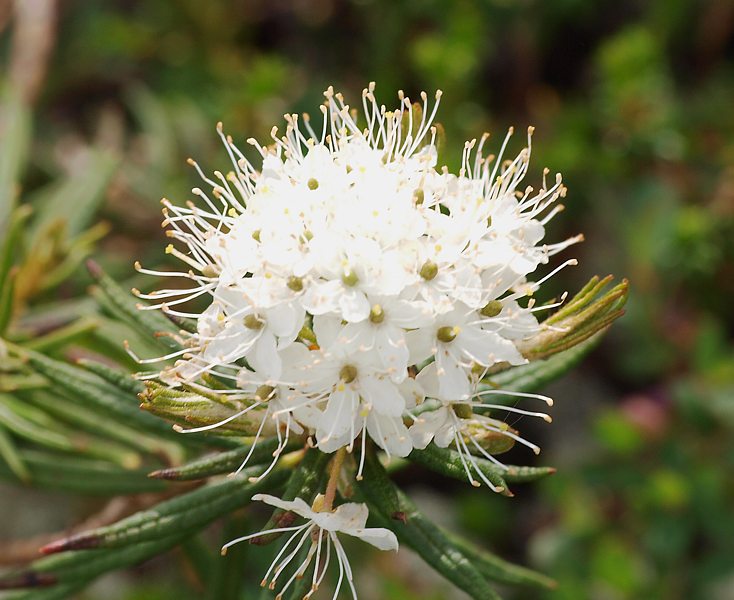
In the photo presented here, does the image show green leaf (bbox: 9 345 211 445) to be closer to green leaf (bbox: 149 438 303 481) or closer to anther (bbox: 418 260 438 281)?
green leaf (bbox: 149 438 303 481)

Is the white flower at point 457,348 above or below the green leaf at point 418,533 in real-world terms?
above

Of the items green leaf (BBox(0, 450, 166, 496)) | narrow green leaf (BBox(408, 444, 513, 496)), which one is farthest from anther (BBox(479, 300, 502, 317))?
green leaf (BBox(0, 450, 166, 496))

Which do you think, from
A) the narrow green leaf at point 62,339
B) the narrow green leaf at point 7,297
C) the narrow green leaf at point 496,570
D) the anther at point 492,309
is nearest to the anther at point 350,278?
the anther at point 492,309

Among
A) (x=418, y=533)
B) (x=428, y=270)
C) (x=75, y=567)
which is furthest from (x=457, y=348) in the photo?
(x=75, y=567)

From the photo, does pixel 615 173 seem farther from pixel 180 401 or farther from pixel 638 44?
pixel 180 401

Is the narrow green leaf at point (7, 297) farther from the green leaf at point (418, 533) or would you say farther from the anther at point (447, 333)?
the anther at point (447, 333)
